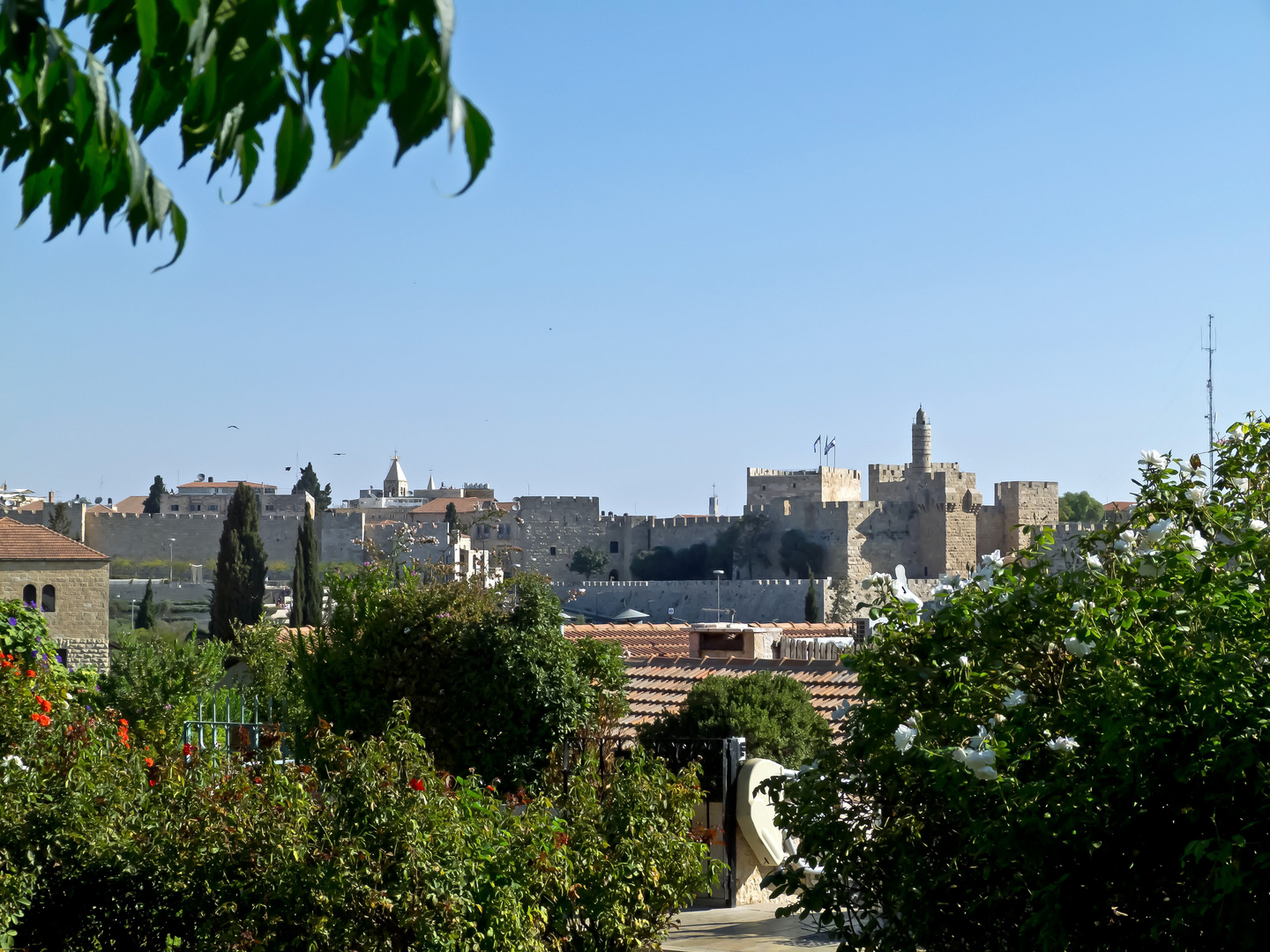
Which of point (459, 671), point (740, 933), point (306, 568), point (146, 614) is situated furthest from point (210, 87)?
point (146, 614)

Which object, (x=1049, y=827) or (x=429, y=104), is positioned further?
(x=1049, y=827)

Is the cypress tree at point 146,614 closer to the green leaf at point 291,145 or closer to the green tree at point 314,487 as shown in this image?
the green tree at point 314,487

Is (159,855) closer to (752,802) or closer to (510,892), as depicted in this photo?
(510,892)

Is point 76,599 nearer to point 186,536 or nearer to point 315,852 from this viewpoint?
point 315,852

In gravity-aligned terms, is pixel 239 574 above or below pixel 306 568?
below

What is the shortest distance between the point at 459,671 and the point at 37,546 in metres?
24.0

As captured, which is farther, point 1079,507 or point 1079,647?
point 1079,507

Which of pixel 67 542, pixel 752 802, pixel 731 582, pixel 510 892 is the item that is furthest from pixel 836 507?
pixel 510 892

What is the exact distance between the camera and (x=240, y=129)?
1.36 metres

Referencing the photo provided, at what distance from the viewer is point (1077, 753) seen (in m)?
3.09

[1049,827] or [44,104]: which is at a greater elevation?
[44,104]

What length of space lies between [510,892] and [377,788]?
50 cm

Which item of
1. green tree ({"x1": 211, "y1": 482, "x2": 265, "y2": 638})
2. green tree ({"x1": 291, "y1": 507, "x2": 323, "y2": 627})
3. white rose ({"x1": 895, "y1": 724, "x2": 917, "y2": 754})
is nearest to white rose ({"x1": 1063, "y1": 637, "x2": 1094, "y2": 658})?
white rose ({"x1": 895, "y1": 724, "x2": 917, "y2": 754})

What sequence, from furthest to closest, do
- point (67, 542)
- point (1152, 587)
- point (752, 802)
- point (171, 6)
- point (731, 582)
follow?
1. point (731, 582)
2. point (67, 542)
3. point (752, 802)
4. point (1152, 587)
5. point (171, 6)
